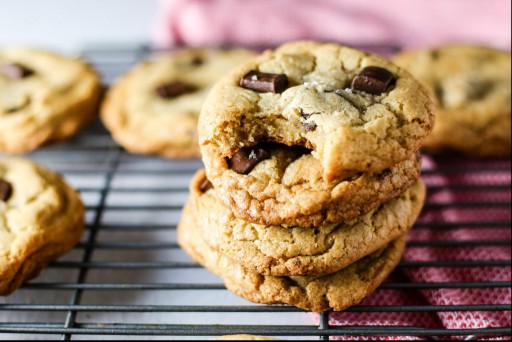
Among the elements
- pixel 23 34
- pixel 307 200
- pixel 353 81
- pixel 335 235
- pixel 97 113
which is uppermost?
pixel 353 81

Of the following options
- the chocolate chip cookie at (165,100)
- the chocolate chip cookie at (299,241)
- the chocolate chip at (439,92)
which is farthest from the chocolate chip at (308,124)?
the chocolate chip at (439,92)

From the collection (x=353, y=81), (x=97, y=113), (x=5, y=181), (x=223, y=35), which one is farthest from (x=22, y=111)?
(x=353, y=81)

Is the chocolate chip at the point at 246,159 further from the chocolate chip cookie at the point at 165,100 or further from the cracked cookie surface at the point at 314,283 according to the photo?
the chocolate chip cookie at the point at 165,100

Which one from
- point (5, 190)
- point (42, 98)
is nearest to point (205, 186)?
point (5, 190)

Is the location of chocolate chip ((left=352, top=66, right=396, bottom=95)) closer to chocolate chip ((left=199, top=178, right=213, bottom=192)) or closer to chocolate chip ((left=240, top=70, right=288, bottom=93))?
chocolate chip ((left=240, top=70, right=288, bottom=93))

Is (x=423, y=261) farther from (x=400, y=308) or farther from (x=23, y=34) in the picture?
(x=23, y=34)

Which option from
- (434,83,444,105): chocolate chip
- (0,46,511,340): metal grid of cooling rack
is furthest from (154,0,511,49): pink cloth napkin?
(0,46,511,340): metal grid of cooling rack

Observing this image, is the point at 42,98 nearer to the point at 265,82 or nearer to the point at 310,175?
the point at 265,82
